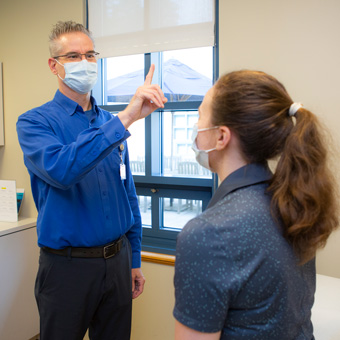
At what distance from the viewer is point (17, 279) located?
7.20 feet

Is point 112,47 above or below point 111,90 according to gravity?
above

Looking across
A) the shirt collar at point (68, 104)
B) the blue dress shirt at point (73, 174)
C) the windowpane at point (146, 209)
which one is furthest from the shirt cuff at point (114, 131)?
the windowpane at point (146, 209)

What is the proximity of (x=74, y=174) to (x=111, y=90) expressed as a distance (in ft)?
4.70

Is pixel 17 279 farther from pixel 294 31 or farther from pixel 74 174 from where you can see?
pixel 294 31

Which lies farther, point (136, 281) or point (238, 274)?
point (136, 281)

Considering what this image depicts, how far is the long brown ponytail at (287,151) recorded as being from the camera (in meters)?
0.70

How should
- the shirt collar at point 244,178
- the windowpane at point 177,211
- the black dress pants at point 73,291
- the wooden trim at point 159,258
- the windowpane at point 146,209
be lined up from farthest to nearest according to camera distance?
the windowpane at point 146,209
the windowpane at point 177,211
the wooden trim at point 159,258
the black dress pants at point 73,291
the shirt collar at point 244,178

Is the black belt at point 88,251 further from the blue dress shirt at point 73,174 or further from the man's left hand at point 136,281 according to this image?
the man's left hand at point 136,281

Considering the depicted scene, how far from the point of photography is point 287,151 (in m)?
0.74

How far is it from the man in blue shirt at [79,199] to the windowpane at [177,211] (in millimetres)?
866

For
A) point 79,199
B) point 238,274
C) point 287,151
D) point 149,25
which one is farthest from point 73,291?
point 149,25

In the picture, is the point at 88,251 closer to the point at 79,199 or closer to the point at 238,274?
the point at 79,199

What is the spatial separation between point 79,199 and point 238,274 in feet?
2.83

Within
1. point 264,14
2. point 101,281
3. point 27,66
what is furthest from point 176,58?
point 101,281
